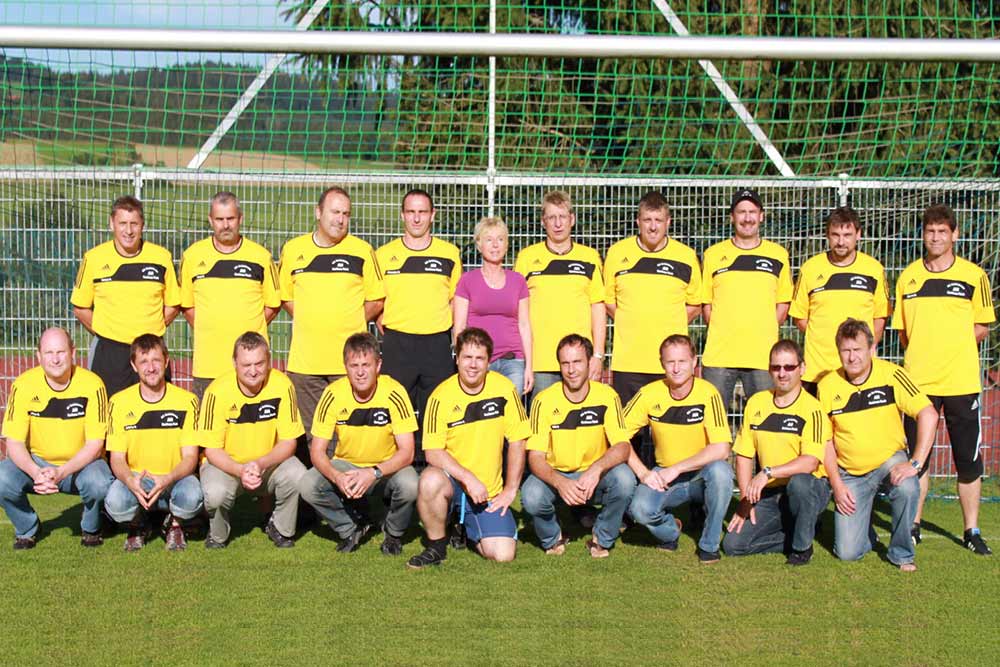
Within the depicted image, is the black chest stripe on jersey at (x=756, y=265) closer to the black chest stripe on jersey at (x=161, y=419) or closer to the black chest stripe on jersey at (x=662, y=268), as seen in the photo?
the black chest stripe on jersey at (x=662, y=268)

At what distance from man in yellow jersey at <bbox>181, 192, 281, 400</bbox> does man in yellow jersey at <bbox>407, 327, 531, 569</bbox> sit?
44.9 inches

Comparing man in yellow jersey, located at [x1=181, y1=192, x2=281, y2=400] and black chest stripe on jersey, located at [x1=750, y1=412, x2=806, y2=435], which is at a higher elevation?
man in yellow jersey, located at [x1=181, y1=192, x2=281, y2=400]

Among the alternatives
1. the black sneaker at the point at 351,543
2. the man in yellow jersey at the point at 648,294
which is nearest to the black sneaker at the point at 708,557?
the man in yellow jersey at the point at 648,294

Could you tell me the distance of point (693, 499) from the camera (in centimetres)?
573

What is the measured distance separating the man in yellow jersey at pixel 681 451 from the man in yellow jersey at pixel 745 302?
0.39m

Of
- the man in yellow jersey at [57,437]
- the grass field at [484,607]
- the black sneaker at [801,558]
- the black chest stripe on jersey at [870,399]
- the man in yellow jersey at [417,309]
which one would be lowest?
the grass field at [484,607]

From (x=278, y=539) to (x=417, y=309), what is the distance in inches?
55.3

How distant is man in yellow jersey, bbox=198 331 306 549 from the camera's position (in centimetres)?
555

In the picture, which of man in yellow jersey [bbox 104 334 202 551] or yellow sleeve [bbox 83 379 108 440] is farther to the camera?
yellow sleeve [bbox 83 379 108 440]

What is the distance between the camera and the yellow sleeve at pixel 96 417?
566 centimetres

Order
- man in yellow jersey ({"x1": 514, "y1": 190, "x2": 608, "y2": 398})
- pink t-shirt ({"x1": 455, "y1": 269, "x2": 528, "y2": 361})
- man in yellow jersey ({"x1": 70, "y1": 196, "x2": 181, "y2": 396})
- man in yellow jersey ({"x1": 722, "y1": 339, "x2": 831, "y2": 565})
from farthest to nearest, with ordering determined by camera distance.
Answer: man in yellow jersey ({"x1": 514, "y1": 190, "x2": 608, "y2": 398}) < man in yellow jersey ({"x1": 70, "y1": 196, "x2": 181, "y2": 396}) < pink t-shirt ({"x1": 455, "y1": 269, "x2": 528, "y2": 361}) < man in yellow jersey ({"x1": 722, "y1": 339, "x2": 831, "y2": 565})

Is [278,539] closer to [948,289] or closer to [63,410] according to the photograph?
[63,410]

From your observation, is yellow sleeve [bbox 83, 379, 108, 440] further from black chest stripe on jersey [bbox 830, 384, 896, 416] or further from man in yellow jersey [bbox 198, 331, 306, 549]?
black chest stripe on jersey [bbox 830, 384, 896, 416]

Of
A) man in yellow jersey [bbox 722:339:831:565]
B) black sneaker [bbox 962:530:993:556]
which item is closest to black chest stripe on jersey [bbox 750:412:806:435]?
man in yellow jersey [bbox 722:339:831:565]
